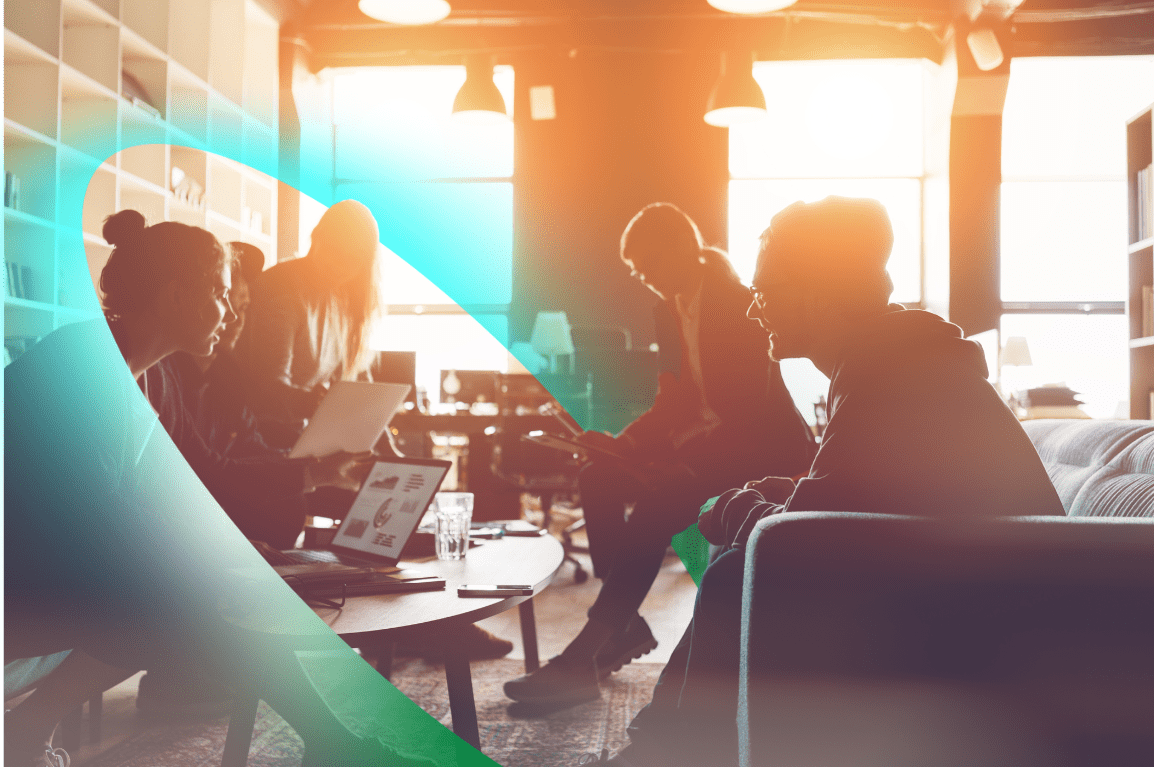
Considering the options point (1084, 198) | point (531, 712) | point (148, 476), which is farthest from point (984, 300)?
point (148, 476)

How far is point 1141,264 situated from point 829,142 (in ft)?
12.3

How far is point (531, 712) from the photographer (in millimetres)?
1906

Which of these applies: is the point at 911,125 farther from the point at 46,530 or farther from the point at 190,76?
the point at 46,530

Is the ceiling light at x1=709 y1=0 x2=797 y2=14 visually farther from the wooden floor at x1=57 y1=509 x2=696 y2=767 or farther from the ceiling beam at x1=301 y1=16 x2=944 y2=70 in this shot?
the wooden floor at x1=57 y1=509 x2=696 y2=767

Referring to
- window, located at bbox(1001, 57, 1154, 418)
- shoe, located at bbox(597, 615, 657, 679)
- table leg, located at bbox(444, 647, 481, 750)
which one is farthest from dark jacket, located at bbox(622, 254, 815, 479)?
window, located at bbox(1001, 57, 1154, 418)

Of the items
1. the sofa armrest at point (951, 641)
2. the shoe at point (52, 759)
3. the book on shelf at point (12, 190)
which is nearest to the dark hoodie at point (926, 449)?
the sofa armrest at point (951, 641)

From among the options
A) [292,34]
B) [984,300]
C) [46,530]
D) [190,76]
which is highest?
[292,34]

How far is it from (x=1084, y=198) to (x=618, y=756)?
20.6 ft

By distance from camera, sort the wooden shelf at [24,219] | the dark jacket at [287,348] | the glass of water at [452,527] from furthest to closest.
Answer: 1. the wooden shelf at [24,219]
2. the dark jacket at [287,348]
3. the glass of water at [452,527]

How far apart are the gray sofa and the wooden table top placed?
459 millimetres

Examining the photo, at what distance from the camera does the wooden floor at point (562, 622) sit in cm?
181

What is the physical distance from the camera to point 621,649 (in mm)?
2055

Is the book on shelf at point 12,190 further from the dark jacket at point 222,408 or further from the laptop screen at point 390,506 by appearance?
the laptop screen at point 390,506
